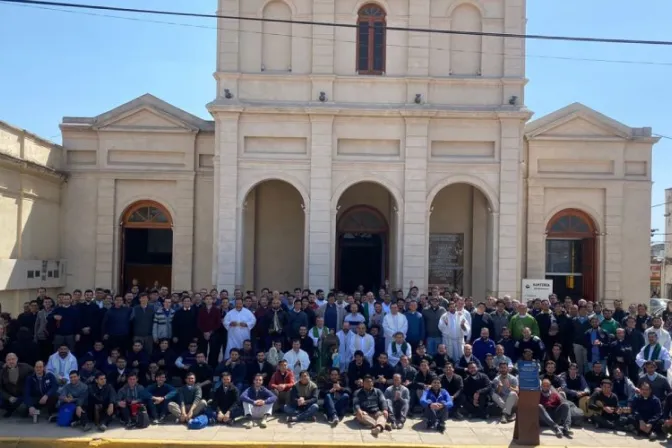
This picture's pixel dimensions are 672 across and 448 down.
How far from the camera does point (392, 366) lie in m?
13.0

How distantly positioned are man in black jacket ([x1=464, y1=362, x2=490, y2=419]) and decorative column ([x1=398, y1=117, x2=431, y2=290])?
5430mm

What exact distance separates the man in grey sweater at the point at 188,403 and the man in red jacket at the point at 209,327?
1.59 meters

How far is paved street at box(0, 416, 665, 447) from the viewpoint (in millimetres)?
10836

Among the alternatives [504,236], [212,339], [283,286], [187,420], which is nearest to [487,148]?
[504,236]

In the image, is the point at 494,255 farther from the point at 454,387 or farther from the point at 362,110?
the point at 454,387

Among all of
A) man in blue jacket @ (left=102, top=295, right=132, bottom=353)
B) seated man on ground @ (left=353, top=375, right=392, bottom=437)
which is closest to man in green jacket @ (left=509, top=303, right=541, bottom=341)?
seated man on ground @ (left=353, top=375, right=392, bottom=437)

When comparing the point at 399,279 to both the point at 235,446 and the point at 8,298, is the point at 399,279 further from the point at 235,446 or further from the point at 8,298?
the point at 8,298

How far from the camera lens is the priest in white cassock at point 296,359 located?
42.8ft

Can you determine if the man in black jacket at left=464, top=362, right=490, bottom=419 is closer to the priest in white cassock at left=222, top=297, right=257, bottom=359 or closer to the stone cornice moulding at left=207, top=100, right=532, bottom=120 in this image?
the priest in white cassock at left=222, top=297, right=257, bottom=359

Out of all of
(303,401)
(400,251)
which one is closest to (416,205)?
(400,251)

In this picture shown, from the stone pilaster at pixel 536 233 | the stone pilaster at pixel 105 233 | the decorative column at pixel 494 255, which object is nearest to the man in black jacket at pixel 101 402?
the stone pilaster at pixel 105 233

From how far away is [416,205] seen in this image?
17.9 meters

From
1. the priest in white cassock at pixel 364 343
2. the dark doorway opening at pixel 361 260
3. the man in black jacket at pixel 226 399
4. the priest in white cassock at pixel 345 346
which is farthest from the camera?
the dark doorway opening at pixel 361 260

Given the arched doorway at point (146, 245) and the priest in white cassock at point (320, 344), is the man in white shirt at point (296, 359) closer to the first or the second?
the priest in white cassock at point (320, 344)
